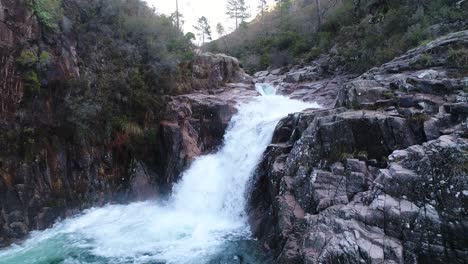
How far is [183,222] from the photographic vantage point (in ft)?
40.4

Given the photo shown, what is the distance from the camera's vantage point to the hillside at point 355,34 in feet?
48.5

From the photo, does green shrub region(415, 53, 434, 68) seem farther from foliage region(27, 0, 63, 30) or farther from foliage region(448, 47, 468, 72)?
foliage region(27, 0, 63, 30)

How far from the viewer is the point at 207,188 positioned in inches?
547

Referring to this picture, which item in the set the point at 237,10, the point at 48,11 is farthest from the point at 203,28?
the point at 48,11

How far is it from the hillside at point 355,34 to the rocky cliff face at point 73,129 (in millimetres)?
7800

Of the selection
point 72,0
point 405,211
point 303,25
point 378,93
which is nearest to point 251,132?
point 378,93

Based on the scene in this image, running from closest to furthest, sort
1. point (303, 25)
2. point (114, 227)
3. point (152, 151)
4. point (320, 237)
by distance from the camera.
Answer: point (320, 237)
point (114, 227)
point (152, 151)
point (303, 25)

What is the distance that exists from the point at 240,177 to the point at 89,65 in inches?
299

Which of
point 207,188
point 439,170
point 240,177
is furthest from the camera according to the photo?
point 207,188

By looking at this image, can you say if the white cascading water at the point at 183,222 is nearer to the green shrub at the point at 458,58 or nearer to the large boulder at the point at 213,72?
the large boulder at the point at 213,72

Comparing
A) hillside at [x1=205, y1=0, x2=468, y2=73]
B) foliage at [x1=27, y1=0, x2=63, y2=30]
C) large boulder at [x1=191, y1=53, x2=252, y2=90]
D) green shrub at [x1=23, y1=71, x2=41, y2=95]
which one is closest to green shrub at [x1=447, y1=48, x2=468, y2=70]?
hillside at [x1=205, y1=0, x2=468, y2=73]

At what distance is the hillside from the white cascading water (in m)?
4.95

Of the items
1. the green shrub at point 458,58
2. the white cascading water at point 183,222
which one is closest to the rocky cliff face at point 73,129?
the white cascading water at point 183,222

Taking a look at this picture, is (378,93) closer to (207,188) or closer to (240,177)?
(240,177)
